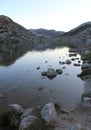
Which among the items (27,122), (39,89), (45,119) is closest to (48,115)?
(45,119)

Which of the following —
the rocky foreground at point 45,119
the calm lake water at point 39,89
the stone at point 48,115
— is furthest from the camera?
the calm lake water at point 39,89

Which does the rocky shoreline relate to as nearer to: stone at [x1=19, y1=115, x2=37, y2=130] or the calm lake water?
stone at [x1=19, y1=115, x2=37, y2=130]

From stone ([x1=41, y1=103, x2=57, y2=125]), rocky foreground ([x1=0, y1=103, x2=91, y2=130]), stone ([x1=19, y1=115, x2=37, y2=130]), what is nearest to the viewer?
stone ([x1=19, y1=115, x2=37, y2=130])

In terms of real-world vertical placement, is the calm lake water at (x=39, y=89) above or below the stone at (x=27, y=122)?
below

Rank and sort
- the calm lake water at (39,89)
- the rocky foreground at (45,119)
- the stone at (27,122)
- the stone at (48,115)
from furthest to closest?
the calm lake water at (39,89) < the stone at (48,115) < the rocky foreground at (45,119) < the stone at (27,122)

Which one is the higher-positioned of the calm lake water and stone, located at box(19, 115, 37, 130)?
stone, located at box(19, 115, 37, 130)

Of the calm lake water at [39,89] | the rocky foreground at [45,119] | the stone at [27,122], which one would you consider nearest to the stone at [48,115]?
the rocky foreground at [45,119]

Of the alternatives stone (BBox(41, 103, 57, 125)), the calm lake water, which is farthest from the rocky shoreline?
the calm lake water

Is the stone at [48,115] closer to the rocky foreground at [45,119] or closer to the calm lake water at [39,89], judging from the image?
the rocky foreground at [45,119]

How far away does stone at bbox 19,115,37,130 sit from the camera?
1389 centimetres

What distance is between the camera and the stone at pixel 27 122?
547 inches

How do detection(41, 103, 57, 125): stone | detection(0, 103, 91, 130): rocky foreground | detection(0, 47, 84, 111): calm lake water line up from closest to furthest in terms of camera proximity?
detection(0, 103, 91, 130): rocky foreground
detection(41, 103, 57, 125): stone
detection(0, 47, 84, 111): calm lake water

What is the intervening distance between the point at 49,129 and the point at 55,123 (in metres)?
0.70

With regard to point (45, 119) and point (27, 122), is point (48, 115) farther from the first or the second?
point (27, 122)
